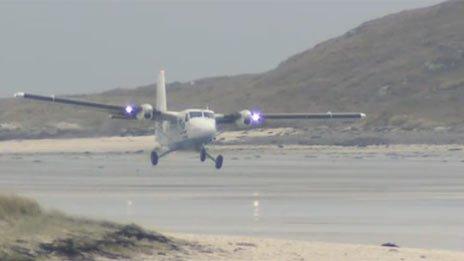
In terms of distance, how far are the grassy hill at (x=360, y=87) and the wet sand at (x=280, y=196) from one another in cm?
3968

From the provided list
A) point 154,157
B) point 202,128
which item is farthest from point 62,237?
point 154,157

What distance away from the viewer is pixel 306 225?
26406 mm

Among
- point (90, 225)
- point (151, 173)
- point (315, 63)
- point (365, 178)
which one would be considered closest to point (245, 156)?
point (151, 173)

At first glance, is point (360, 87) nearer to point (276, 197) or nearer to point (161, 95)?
point (161, 95)

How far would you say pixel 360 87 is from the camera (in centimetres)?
12975

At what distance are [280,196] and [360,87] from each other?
9461 centimetres

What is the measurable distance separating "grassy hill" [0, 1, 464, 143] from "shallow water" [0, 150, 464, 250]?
141ft

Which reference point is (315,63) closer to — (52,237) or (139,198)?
(139,198)

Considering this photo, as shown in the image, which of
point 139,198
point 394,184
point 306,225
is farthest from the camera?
point 394,184

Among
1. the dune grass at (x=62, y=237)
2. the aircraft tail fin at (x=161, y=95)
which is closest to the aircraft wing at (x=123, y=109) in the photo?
the aircraft tail fin at (x=161, y=95)

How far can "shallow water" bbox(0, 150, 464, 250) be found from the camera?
2553 cm

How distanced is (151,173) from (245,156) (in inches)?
934

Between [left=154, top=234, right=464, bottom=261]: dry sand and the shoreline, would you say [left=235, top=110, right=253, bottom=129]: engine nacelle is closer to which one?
the shoreline

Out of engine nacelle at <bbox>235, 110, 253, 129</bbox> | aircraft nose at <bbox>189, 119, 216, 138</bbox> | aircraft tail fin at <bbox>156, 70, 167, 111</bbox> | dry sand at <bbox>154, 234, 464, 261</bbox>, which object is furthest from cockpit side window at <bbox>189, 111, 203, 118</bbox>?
dry sand at <bbox>154, 234, 464, 261</bbox>
